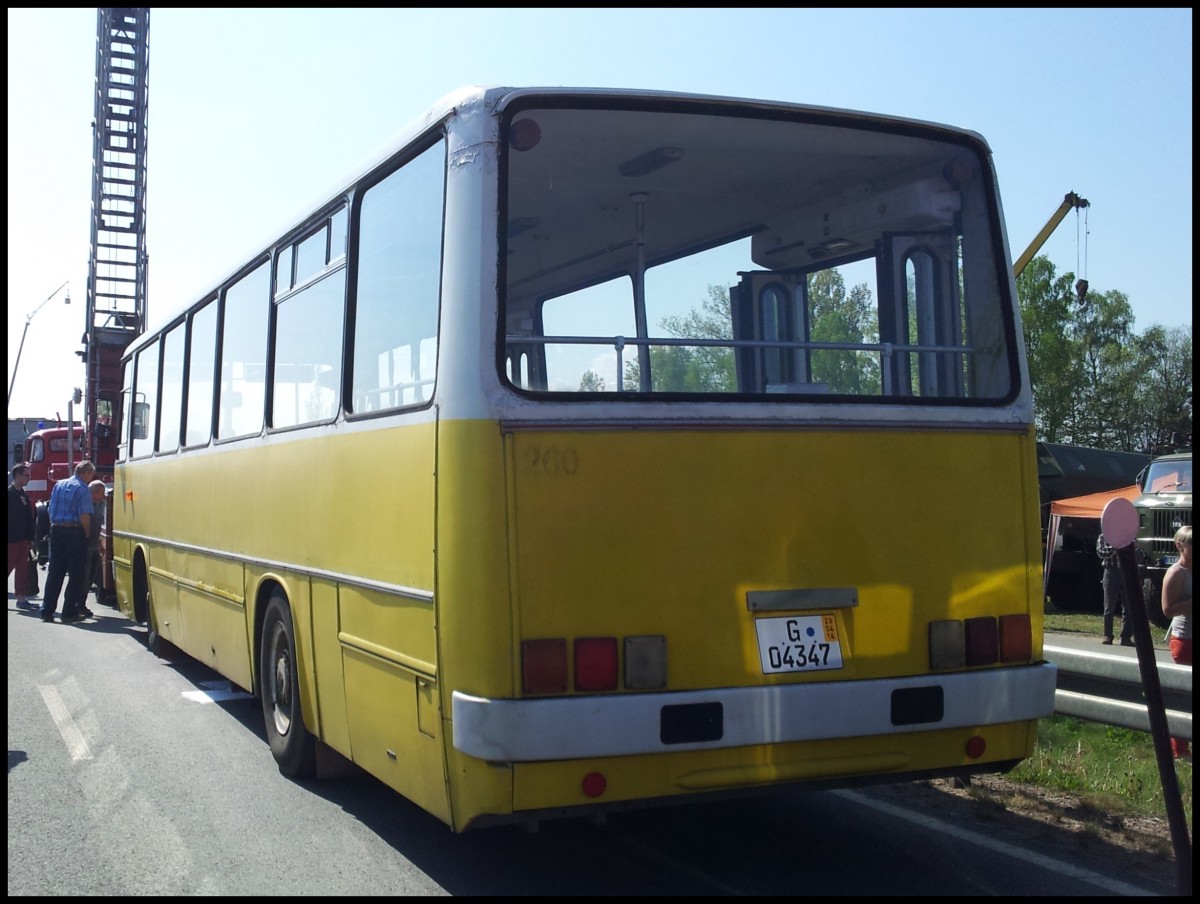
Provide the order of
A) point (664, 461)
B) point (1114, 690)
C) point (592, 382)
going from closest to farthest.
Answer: point (664, 461)
point (592, 382)
point (1114, 690)

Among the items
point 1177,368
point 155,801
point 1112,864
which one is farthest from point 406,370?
point 1177,368

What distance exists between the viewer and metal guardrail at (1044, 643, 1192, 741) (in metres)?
5.77

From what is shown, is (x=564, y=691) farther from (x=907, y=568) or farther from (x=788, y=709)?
(x=907, y=568)

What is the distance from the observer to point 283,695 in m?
7.20

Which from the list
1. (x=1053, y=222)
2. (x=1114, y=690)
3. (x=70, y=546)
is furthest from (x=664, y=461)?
(x=1053, y=222)

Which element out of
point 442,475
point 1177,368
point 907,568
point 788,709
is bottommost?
point 788,709

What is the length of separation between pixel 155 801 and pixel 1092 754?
4.96m

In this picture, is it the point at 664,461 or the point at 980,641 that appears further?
the point at 980,641

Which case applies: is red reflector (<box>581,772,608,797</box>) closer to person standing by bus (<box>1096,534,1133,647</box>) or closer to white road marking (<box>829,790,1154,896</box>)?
white road marking (<box>829,790,1154,896</box>)

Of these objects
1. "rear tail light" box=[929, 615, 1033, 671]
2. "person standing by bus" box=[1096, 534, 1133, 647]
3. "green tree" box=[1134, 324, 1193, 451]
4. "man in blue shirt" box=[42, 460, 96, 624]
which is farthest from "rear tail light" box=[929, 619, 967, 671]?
"green tree" box=[1134, 324, 1193, 451]

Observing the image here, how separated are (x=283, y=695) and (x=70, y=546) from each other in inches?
389

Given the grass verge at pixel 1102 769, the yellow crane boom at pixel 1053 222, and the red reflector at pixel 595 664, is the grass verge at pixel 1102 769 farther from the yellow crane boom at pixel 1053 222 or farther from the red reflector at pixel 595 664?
the yellow crane boom at pixel 1053 222

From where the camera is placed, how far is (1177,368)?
73.2 m

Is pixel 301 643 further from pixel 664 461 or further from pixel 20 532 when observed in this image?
pixel 20 532
